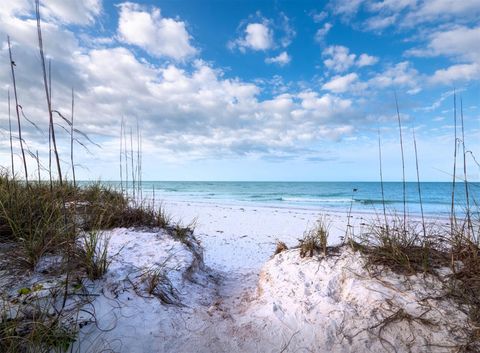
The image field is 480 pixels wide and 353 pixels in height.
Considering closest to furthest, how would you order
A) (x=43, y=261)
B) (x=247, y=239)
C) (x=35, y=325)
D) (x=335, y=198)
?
(x=35, y=325) → (x=43, y=261) → (x=247, y=239) → (x=335, y=198)

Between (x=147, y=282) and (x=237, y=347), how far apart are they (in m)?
1.05

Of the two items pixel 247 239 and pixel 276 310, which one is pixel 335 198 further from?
pixel 276 310

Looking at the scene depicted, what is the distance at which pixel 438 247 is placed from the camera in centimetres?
289

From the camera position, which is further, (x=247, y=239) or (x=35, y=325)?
(x=247, y=239)

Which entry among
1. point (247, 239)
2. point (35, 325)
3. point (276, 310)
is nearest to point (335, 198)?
Answer: point (247, 239)

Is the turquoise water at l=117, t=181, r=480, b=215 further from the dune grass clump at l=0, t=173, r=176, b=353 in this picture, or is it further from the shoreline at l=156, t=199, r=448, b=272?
the dune grass clump at l=0, t=173, r=176, b=353

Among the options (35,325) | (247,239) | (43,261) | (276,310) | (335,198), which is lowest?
(335,198)

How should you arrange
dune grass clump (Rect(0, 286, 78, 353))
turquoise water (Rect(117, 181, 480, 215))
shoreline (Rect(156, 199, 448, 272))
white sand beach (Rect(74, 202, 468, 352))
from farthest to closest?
turquoise water (Rect(117, 181, 480, 215))
shoreline (Rect(156, 199, 448, 272))
white sand beach (Rect(74, 202, 468, 352))
dune grass clump (Rect(0, 286, 78, 353))

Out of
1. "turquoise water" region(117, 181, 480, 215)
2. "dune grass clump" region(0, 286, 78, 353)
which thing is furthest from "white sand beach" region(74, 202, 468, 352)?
"turquoise water" region(117, 181, 480, 215)

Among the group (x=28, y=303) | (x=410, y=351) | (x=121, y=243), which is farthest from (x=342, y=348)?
(x=121, y=243)

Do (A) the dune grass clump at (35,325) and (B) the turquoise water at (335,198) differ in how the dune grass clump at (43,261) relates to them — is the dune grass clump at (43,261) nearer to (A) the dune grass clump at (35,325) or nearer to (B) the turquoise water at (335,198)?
(A) the dune grass clump at (35,325)

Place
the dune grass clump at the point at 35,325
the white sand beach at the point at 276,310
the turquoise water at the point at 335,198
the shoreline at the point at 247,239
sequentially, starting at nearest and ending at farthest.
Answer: the dune grass clump at the point at 35,325
the white sand beach at the point at 276,310
the shoreline at the point at 247,239
the turquoise water at the point at 335,198

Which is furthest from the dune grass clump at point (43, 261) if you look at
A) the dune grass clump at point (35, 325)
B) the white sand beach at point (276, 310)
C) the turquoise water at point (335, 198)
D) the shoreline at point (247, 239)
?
the turquoise water at point (335, 198)

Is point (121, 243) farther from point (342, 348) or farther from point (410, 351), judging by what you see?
point (410, 351)
